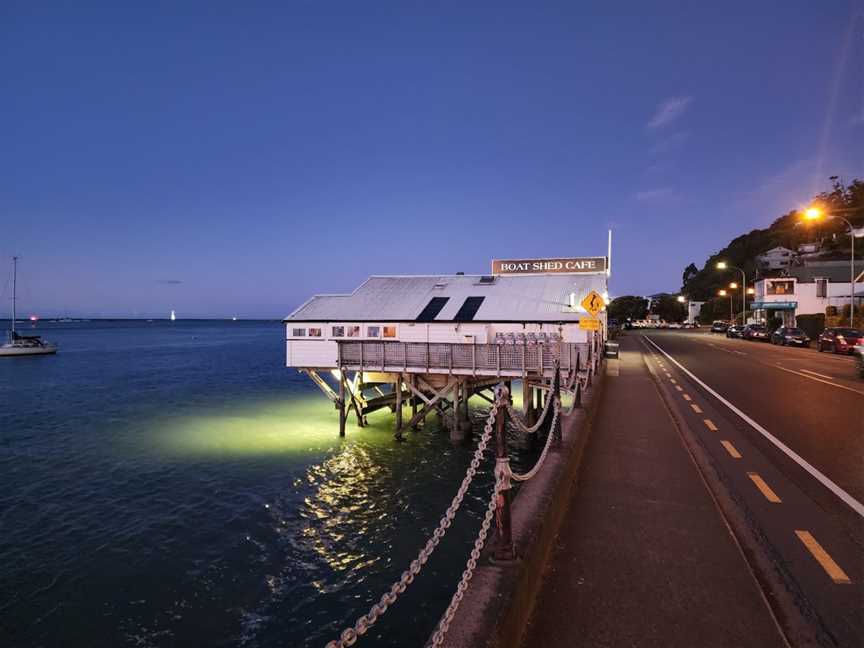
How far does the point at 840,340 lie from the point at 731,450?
31.4 meters

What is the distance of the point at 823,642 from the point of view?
367 cm

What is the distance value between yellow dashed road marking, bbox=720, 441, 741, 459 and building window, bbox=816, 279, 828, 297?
59.3 metres

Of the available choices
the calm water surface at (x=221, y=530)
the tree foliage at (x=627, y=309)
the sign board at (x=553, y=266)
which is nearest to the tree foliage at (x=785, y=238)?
the tree foliage at (x=627, y=309)

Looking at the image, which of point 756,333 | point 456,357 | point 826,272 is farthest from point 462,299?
point 826,272

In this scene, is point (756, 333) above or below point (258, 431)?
above

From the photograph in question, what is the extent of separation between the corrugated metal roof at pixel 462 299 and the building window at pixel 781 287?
39.4 metres

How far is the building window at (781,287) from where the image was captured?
57.9 meters

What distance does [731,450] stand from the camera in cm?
934

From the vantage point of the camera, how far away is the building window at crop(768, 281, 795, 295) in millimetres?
57875

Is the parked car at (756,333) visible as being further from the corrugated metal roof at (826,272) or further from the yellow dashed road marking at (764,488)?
the yellow dashed road marking at (764,488)

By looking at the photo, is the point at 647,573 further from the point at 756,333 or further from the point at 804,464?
the point at 756,333

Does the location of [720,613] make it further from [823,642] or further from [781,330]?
Result: [781,330]

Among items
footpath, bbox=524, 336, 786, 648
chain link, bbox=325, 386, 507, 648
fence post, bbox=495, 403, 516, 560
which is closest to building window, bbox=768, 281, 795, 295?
footpath, bbox=524, 336, 786, 648

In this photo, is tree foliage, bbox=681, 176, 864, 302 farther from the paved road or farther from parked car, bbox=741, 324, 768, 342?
the paved road
